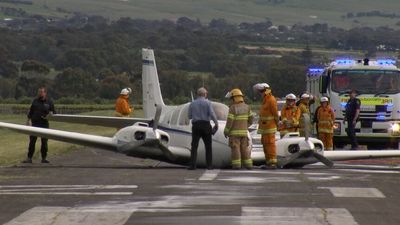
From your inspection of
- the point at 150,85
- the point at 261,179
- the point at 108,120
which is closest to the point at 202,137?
the point at 261,179

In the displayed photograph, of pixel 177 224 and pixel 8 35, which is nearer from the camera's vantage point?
pixel 177 224

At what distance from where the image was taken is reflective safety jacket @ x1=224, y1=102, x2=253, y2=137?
77.6ft

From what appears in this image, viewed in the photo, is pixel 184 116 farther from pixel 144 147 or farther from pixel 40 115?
pixel 40 115

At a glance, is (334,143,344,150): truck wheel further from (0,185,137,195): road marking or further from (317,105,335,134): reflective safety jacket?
(0,185,137,195): road marking

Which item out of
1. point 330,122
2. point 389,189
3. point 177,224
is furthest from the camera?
point 330,122

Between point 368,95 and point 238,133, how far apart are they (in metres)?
12.7

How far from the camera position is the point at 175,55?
137m

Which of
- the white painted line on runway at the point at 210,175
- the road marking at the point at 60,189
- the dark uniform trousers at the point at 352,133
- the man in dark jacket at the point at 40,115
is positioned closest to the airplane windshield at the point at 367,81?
the dark uniform trousers at the point at 352,133

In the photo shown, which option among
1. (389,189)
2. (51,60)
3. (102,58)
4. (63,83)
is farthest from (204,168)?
(51,60)

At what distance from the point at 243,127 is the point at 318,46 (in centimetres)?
14661

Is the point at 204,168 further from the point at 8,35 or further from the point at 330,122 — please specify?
the point at 8,35

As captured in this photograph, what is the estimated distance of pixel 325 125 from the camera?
31.8 m

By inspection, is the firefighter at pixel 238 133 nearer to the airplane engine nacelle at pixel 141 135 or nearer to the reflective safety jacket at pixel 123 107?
Result: the airplane engine nacelle at pixel 141 135

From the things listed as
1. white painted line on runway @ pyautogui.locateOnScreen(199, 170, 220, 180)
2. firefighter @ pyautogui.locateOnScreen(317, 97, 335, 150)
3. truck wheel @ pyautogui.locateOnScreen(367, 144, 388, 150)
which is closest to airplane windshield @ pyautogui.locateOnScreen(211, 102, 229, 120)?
white painted line on runway @ pyautogui.locateOnScreen(199, 170, 220, 180)
